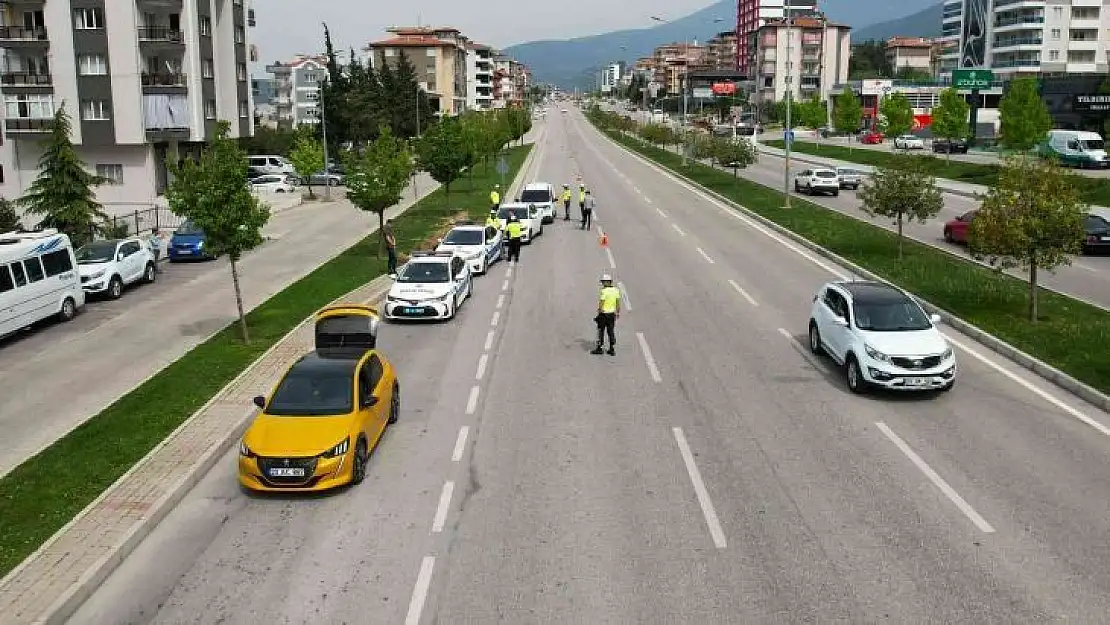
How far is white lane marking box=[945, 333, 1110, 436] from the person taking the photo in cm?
1480

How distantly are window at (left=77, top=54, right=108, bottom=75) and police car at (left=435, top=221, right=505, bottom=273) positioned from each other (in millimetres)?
32293

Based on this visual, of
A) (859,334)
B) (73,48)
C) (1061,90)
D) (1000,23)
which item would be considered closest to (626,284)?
(859,334)

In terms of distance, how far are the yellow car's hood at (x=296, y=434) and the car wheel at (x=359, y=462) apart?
12.0 inches

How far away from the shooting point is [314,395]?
1317 cm

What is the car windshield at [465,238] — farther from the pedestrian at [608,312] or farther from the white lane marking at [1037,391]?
the white lane marking at [1037,391]

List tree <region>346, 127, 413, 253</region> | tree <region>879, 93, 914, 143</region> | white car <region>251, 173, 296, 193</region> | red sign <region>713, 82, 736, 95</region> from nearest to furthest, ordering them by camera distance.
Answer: tree <region>346, 127, 413, 253</region>, white car <region>251, 173, 296, 193</region>, tree <region>879, 93, 914, 143</region>, red sign <region>713, 82, 736, 95</region>

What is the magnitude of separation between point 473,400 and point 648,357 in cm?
445

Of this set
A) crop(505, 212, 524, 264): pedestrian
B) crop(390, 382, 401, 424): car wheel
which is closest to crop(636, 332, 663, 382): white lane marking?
crop(390, 382, 401, 424): car wheel

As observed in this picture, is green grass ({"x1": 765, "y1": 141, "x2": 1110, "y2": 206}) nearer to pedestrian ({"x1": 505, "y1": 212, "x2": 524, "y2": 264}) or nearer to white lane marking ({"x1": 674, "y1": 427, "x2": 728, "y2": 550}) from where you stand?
pedestrian ({"x1": 505, "y1": 212, "x2": 524, "y2": 264})

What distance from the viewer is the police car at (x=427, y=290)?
2288 cm

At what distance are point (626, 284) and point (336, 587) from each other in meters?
18.9

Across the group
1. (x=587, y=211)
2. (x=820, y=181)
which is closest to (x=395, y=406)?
(x=587, y=211)

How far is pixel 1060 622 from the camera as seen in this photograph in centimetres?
879

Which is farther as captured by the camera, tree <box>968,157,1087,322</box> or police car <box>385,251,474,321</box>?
police car <box>385,251,474,321</box>
